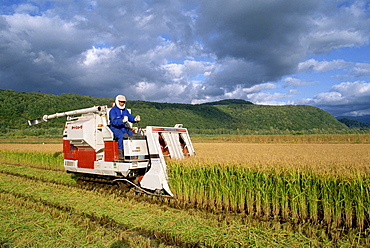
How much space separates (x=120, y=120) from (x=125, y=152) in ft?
3.75

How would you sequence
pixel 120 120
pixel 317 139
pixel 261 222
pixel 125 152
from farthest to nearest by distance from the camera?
pixel 317 139
pixel 120 120
pixel 125 152
pixel 261 222

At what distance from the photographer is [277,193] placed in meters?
6.18

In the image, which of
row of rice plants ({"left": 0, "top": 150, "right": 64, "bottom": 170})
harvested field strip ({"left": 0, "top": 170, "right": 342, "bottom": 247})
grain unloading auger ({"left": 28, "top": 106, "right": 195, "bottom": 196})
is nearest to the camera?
harvested field strip ({"left": 0, "top": 170, "right": 342, "bottom": 247})

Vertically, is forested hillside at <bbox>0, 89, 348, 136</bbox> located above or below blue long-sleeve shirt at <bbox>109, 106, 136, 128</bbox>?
above

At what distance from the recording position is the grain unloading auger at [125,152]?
8.07m

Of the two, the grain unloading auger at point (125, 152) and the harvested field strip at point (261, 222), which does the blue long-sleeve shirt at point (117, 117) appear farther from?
the harvested field strip at point (261, 222)

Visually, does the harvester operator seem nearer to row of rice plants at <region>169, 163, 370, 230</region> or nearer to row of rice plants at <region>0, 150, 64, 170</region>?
row of rice plants at <region>169, 163, 370, 230</region>

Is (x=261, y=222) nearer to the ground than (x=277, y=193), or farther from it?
nearer to the ground

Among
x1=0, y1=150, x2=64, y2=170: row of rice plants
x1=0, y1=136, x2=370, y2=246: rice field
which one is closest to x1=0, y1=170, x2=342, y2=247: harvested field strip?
x1=0, y1=136, x2=370, y2=246: rice field

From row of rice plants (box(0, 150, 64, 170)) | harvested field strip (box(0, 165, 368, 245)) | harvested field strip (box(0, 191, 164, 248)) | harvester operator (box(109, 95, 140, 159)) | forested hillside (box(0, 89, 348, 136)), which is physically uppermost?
forested hillside (box(0, 89, 348, 136))

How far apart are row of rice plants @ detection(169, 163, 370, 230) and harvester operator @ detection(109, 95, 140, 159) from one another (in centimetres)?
199

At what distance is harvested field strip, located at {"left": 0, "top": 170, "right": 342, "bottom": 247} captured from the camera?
474 cm

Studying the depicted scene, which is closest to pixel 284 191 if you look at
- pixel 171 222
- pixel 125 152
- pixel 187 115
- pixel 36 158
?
pixel 171 222

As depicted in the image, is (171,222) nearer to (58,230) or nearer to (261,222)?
(261,222)
